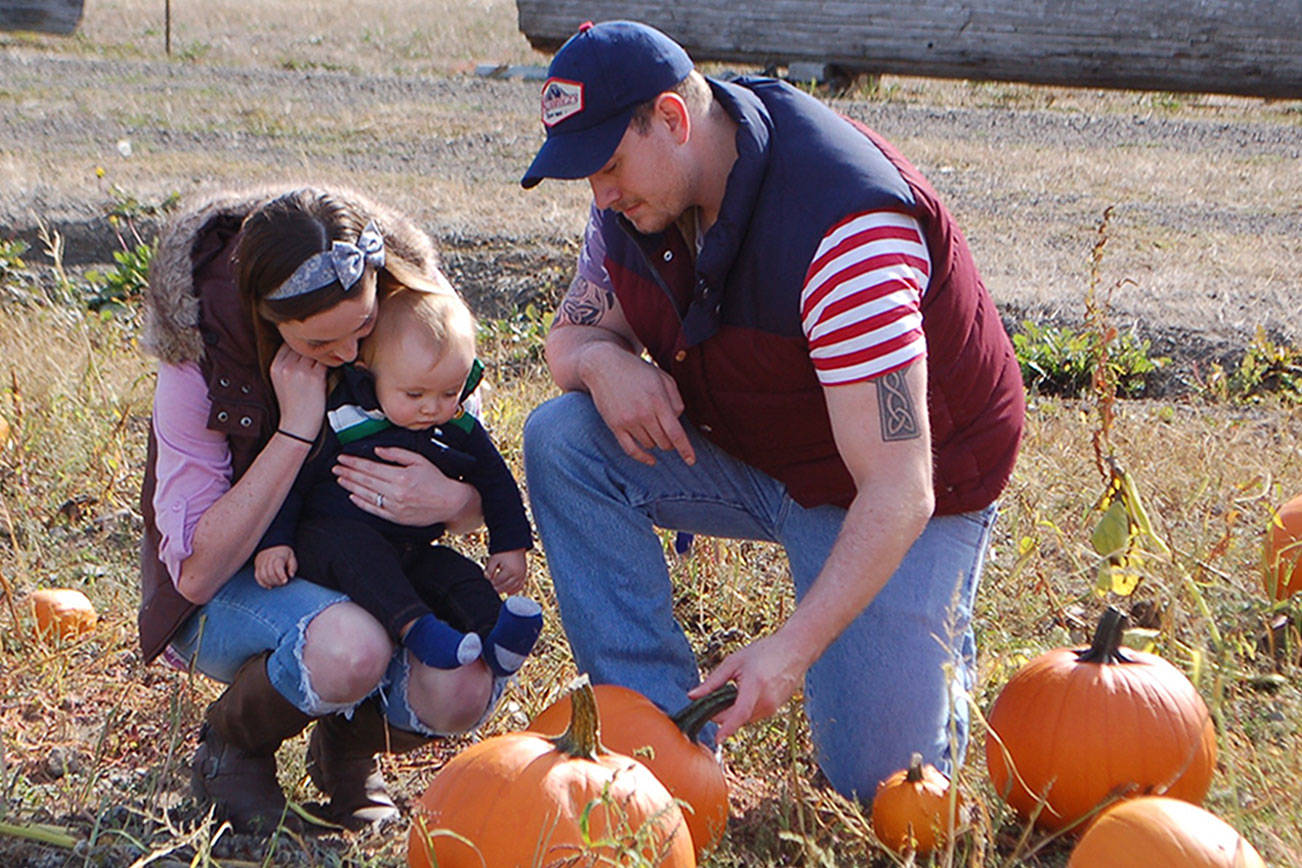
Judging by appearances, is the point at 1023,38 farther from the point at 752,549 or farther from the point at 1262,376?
the point at 752,549

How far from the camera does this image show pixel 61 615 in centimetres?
359

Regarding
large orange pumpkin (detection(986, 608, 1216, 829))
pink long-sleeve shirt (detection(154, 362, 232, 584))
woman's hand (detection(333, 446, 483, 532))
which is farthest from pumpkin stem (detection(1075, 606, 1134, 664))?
pink long-sleeve shirt (detection(154, 362, 232, 584))

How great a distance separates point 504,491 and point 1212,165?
26.0 ft

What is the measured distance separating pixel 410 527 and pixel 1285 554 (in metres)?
2.29

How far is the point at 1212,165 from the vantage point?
951 centimetres

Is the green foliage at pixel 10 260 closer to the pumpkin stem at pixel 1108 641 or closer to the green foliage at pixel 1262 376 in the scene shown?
the green foliage at pixel 1262 376

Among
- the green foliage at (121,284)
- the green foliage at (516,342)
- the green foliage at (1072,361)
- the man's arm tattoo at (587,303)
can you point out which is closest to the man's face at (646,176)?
the man's arm tattoo at (587,303)

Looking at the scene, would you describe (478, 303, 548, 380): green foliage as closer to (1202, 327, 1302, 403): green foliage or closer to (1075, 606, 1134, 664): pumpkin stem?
(1202, 327, 1302, 403): green foliage

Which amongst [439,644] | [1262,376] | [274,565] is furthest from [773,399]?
[1262,376]

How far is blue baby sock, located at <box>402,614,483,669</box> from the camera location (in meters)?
2.71

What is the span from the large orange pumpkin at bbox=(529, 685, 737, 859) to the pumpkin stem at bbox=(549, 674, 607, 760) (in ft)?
0.59

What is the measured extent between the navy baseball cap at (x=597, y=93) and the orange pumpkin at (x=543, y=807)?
991 mm

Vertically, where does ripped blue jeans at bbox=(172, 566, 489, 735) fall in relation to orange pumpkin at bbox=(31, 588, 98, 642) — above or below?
above

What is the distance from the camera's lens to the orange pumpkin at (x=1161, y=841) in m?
2.23
